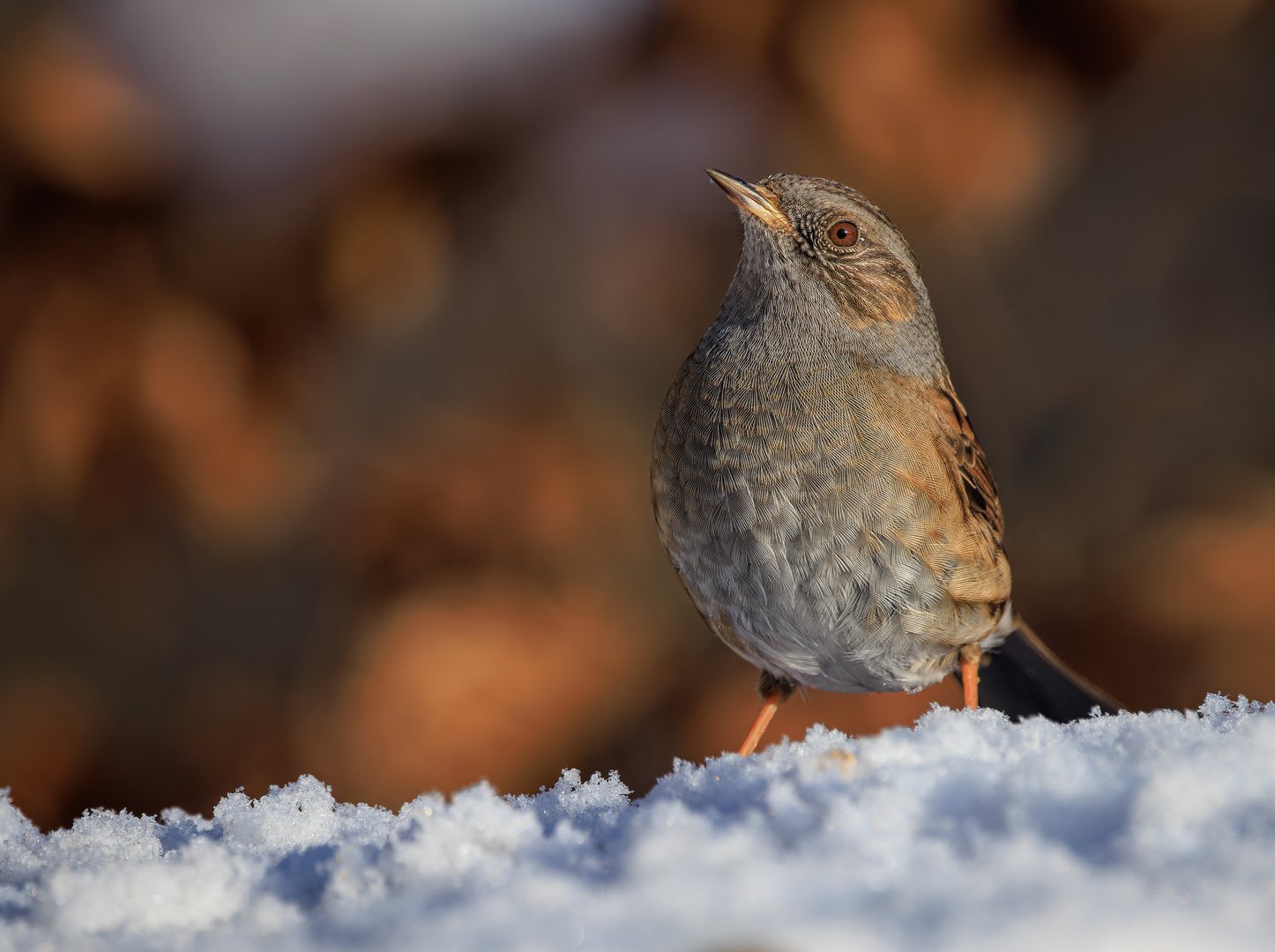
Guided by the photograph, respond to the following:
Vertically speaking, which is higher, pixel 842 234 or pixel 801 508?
pixel 842 234

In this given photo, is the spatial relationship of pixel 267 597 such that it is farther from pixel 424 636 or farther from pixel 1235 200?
pixel 1235 200

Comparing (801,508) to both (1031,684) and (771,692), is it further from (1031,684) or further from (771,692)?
(1031,684)

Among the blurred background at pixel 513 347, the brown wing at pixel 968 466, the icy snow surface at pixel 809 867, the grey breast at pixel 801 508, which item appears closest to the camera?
the icy snow surface at pixel 809 867

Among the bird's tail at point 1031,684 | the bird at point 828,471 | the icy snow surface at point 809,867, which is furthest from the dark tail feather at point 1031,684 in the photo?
the icy snow surface at point 809,867

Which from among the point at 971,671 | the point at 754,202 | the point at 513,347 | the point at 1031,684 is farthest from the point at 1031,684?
the point at 513,347

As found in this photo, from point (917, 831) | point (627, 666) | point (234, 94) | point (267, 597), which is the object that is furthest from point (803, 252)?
point (267, 597)

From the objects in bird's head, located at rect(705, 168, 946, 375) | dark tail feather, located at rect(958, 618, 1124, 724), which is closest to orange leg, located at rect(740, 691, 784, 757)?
dark tail feather, located at rect(958, 618, 1124, 724)

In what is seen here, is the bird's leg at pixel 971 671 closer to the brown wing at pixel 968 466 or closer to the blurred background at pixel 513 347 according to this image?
the brown wing at pixel 968 466
